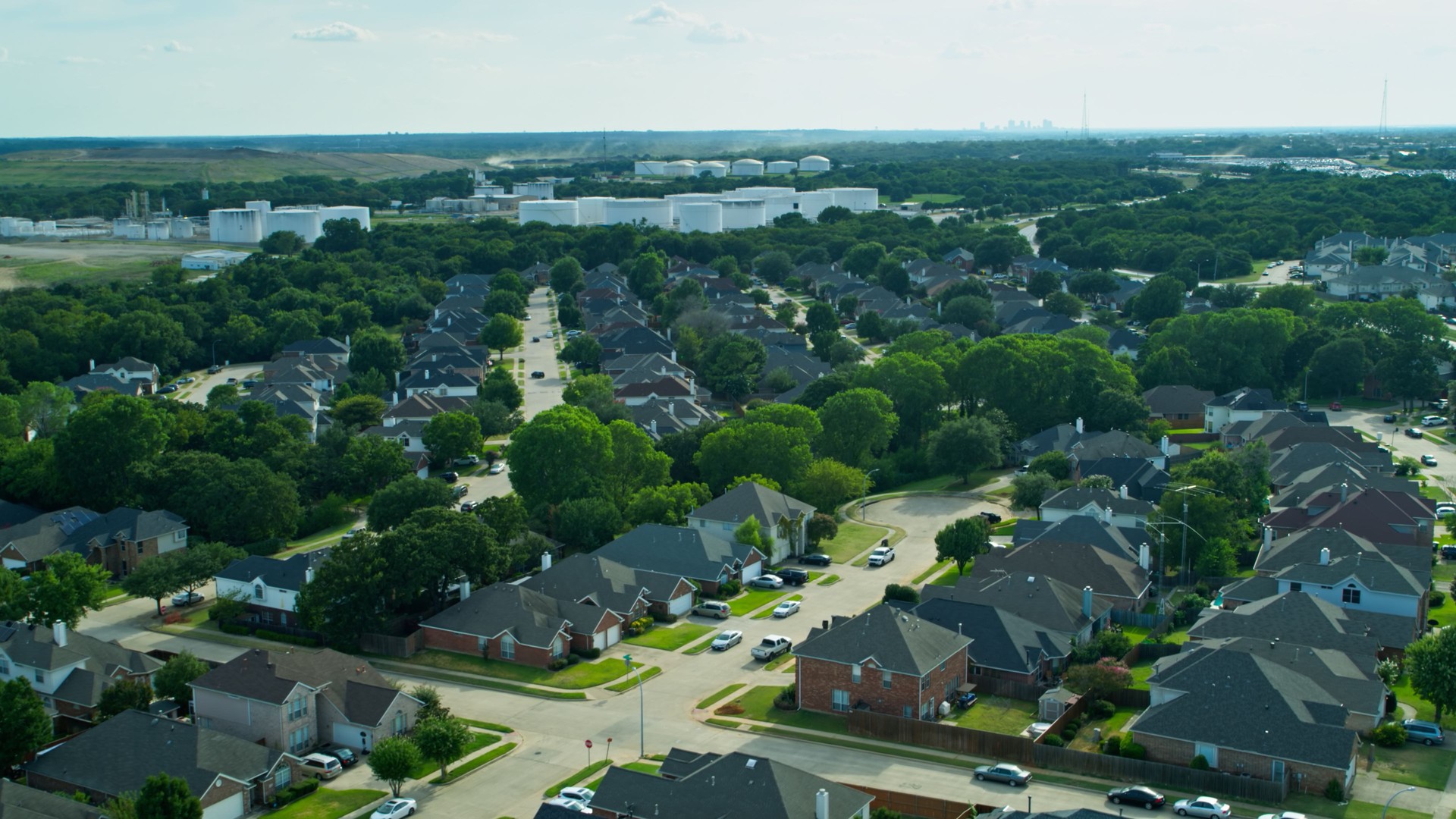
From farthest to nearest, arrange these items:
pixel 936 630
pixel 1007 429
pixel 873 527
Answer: pixel 1007 429
pixel 873 527
pixel 936 630

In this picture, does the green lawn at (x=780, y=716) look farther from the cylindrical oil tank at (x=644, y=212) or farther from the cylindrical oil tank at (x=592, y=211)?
the cylindrical oil tank at (x=592, y=211)

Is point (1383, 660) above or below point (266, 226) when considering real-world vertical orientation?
below

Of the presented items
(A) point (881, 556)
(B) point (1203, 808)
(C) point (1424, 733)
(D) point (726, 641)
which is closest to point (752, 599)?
(D) point (726, 641)

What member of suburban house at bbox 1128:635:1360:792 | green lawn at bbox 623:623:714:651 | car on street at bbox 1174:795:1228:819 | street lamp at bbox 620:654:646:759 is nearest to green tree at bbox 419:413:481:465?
green lawn at bbox 623:623:714:651

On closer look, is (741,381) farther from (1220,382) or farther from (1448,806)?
(1448,806)

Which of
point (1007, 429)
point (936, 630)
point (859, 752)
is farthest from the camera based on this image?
point (1007, 429)

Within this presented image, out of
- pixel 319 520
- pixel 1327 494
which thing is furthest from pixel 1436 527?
pixel 319 520

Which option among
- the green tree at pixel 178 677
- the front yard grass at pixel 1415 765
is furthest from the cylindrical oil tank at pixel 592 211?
the front yard grass at pixel 1415 765

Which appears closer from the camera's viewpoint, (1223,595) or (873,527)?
(1223,595)
